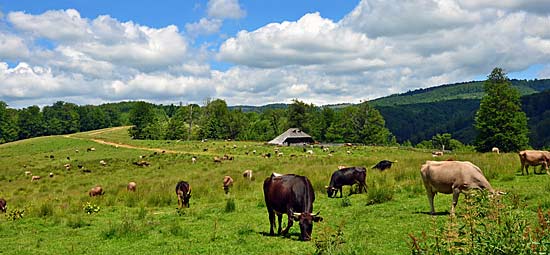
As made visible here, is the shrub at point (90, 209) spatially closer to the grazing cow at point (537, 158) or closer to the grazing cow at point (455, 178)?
the grazing cow at point (455, 178)

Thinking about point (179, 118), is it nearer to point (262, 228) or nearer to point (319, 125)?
point (319, 125)

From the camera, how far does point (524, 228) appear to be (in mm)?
5797

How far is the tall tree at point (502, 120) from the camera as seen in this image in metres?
51.7

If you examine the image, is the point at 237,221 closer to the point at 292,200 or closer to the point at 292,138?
the point at 292,200

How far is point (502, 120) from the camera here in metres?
52.2

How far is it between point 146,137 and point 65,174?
74587 millimetres

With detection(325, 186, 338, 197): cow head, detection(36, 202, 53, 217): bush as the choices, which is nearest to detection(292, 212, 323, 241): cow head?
detection(325, 186, 338, 197): cow head

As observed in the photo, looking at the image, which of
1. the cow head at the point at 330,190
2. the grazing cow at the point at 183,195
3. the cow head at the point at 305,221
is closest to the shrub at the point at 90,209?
the grazing cow at the point at 183,195

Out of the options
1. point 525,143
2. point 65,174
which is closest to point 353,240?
point 65,174

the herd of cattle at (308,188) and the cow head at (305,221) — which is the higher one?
the herd of cattle at (308,188)

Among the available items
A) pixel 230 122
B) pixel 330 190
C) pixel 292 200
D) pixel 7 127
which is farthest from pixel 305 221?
pixel 7 127

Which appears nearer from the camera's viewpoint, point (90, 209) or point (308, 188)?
point (308, 188)

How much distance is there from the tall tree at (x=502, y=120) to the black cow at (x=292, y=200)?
4827 cm

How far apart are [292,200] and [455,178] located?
4.69m
